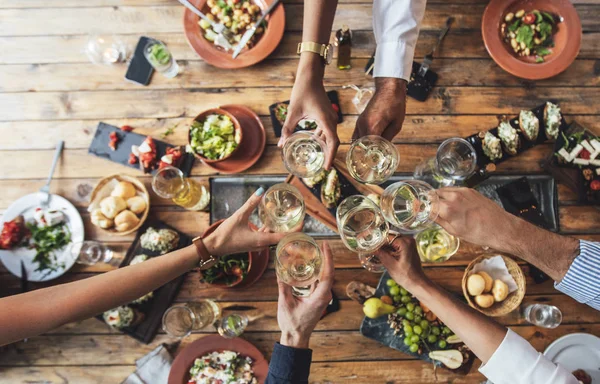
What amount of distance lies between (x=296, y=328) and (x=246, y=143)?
114 centimetres

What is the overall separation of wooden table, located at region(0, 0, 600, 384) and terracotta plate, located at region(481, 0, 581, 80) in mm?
103

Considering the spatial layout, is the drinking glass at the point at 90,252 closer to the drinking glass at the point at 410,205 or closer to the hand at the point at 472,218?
the drinking glass at the point at 410,205

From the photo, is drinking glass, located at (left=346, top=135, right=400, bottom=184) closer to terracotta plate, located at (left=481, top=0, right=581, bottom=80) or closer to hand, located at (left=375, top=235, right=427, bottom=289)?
hand, located at (left=375, top=235, right=427, bottom=289)

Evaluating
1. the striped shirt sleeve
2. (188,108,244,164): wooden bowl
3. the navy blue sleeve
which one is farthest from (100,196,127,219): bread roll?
the striped shirt sleeve

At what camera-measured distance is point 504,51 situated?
229 centimetres

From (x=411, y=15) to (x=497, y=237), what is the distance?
116cm

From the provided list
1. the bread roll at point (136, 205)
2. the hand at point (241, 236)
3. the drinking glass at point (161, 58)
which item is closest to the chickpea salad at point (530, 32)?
the hand at point (241, 236)

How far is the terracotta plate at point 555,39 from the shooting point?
2.25 m

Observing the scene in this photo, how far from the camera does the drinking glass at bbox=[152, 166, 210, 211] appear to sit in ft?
7.06

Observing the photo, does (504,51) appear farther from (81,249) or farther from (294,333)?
(81,249)

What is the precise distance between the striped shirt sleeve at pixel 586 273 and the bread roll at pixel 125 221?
225 centimetres

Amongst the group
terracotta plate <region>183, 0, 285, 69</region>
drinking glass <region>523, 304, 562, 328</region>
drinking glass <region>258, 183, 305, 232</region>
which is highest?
terracotta plate <region>183, 0, 285, 69</region>

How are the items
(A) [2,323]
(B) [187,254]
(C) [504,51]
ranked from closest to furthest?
1. (A) [2,323]
2. (B) [187,254]
3. (C) [504,51]

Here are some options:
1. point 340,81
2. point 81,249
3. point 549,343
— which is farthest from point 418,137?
point 81,249
